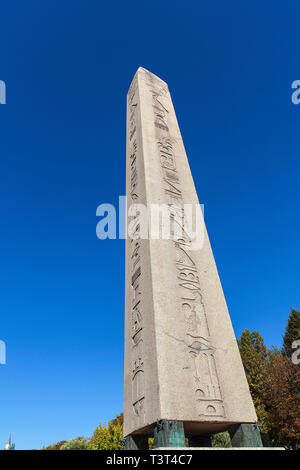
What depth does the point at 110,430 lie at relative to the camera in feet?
52.6

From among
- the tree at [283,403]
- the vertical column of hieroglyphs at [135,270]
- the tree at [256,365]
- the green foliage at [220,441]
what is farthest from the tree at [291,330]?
the vertical column of hieroglyphs at [135,270]

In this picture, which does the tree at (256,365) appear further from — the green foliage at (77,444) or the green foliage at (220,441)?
the green foliage at (77,444)

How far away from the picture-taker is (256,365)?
20984 millimetres

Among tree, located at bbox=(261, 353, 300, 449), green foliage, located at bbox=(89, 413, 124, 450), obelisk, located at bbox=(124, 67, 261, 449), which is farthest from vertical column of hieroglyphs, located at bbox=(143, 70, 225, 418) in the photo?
tree, located at bbox=(261, 353, 300, 449)

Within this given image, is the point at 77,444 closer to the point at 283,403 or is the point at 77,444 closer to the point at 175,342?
the point at 283,403

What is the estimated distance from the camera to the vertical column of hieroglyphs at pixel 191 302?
10.9ft

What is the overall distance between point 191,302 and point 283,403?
17539 mm

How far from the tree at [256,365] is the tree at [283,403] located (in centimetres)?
32

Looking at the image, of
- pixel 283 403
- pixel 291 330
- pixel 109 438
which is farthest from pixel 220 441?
pixel 291 330

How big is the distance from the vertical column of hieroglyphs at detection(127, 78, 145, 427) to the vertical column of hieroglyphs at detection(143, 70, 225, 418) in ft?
1.81
